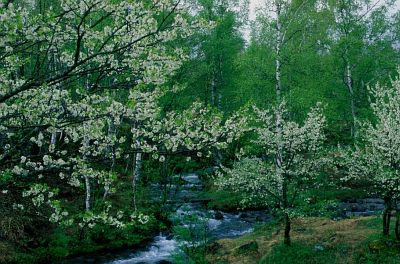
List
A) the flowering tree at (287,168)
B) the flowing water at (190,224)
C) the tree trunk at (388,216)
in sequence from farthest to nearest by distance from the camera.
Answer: the flowing water at (190,224) → the flowering tree at (287,168) → the tree trunk at (388,216)

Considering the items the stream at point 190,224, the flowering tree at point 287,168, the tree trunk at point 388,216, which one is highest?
the flowering tree at point 287,168

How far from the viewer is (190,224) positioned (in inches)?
552

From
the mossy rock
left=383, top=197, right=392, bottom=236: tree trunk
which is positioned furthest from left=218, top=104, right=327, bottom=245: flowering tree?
left=383, top=197, right=392, bottom=236: tree trunk

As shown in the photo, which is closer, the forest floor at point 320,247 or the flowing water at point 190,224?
the forest floor at point 320,247

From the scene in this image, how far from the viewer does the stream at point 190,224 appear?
15477 mm

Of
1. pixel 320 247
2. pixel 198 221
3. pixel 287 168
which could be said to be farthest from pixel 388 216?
pixel 198 221

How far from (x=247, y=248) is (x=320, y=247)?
2.59 metres

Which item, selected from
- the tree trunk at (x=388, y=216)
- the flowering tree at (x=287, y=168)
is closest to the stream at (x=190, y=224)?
the flowering tree at (x=287, y=168)

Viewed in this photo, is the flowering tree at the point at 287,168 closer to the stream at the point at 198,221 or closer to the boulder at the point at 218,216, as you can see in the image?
the stream at the point at 198,221

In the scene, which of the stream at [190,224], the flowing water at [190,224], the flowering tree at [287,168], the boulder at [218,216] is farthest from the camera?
the boulder at [218,216]

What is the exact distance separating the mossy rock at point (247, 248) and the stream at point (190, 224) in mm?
1443

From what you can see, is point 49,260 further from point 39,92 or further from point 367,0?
point 367,0

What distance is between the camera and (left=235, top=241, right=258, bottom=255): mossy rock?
559 inches

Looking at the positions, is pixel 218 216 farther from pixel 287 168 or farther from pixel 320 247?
pixel 320 247
